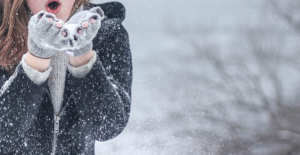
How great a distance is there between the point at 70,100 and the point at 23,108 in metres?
0.17

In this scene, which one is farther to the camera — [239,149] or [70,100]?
[239,149]

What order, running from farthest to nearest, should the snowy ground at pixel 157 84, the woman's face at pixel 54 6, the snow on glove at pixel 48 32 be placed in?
the snowy ground at pixel 157 84, the woman's face at pixel 54 6, the snow on glove at pixel 48 32

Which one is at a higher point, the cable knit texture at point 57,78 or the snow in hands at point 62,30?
the snow in hands at point 62,30

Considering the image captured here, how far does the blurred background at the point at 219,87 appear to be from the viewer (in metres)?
12.7

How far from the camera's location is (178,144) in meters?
12.2

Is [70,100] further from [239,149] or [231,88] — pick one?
[231,88]

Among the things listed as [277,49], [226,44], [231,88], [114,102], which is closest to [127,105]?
[114,102]

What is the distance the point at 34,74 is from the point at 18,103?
0.26 feet

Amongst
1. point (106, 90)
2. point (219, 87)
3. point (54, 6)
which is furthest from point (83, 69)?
point (219, 87)

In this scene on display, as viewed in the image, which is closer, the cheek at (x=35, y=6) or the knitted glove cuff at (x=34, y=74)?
the knitted glove cuff at (x=34, y=74)

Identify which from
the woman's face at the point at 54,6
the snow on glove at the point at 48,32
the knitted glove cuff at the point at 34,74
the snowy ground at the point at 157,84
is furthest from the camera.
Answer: the snowy ground at the point at 157,84

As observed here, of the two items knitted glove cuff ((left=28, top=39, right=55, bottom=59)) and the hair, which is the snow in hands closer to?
knitted glove cuff ((left=28, top=39, right=55, bottom=59))

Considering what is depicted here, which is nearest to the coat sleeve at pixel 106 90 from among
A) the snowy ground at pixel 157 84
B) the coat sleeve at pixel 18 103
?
the coat sleeve at pixel 18 103

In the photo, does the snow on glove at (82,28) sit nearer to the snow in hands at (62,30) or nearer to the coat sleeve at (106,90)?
the snow in hands at (62,30)
